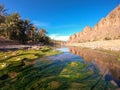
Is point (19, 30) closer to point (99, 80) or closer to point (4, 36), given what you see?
point (4, 36)

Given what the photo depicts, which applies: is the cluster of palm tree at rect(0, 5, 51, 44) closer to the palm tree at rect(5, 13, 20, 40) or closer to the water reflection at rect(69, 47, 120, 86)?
the palm tree at rect(5, 13, 20, 40)

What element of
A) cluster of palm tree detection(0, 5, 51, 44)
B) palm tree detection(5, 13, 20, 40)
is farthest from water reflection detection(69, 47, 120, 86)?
palm tree detection(5, 13, 20, 40)

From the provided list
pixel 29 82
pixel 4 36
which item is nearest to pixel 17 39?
pixel 4 36

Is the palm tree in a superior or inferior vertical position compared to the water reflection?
superior

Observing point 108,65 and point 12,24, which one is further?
point 12,24

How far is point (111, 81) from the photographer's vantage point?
12977mm

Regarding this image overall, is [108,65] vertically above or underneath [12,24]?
underneath

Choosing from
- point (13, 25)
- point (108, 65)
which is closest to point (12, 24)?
point (13, 25)

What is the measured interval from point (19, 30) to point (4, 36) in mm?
8214

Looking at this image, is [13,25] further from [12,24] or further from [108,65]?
[108,65]

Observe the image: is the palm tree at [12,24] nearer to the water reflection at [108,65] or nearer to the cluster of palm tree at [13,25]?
the cluster of palm tree at [13,25]

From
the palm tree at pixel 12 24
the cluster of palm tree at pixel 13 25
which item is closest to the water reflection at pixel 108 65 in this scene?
the cluster of palm tree at pixel 13 25

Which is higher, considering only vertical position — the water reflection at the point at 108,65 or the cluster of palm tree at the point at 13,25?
the cluster of palm tree at the point at 13,25

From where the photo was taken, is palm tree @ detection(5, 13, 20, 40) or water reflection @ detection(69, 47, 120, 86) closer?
water reflection @ detection(69, 47, 120, 86)
